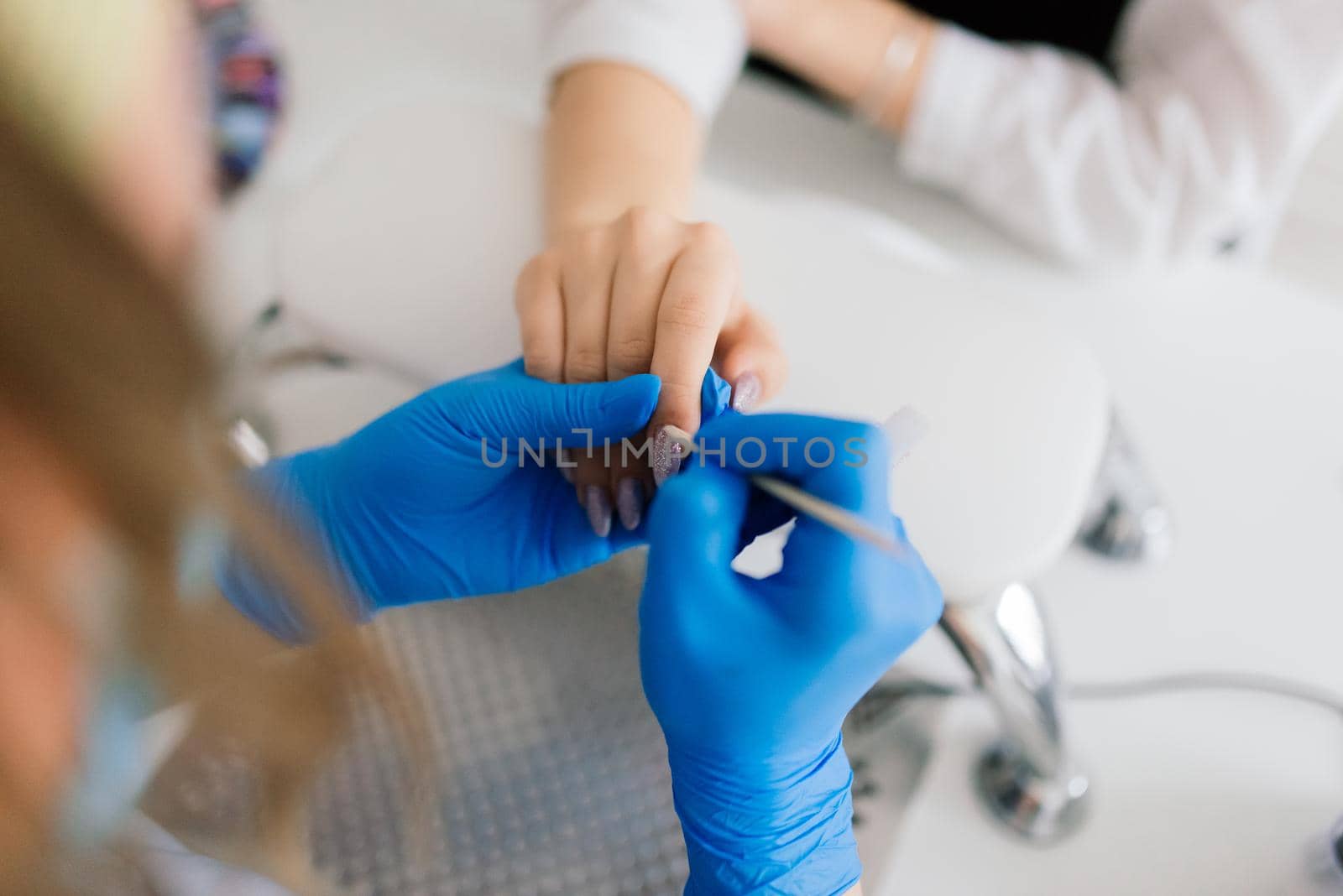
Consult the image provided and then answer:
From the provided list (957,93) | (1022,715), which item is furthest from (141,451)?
(957,93)

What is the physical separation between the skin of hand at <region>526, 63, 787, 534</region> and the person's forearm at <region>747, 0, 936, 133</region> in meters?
0.28

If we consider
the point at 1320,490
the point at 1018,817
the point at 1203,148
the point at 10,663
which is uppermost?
A: the point at 1203,148

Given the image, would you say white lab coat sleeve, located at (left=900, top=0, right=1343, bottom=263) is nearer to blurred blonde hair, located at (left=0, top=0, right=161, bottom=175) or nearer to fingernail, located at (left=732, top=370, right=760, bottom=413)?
fingernail, located at (left=732, top=370, right=760, bottom=413)

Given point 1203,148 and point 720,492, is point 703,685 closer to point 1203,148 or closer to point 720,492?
point 720,492

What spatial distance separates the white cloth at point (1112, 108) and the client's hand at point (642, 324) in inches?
7.9

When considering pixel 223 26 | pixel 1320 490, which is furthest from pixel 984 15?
pixel 223 26

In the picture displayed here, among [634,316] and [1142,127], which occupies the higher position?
[1142,127]

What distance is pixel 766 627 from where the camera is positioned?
38 cm

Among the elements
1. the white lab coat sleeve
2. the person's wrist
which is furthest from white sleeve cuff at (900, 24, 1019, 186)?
the person's wrist

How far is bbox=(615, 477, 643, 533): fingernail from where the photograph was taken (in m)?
0.46

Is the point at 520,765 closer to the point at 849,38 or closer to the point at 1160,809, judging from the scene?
the point at 1160,809

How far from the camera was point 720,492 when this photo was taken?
1.26 feet

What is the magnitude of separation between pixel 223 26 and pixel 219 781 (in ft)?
2.52

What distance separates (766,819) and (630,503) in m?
0.18
